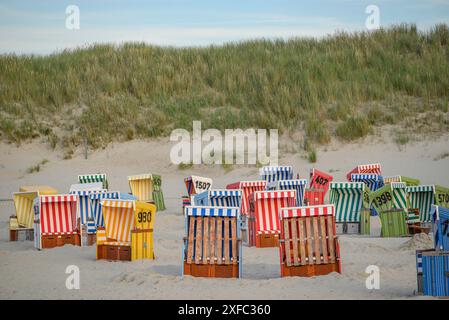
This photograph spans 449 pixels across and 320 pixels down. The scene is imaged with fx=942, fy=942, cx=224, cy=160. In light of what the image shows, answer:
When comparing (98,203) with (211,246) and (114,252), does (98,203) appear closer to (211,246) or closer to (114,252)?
(114,252)

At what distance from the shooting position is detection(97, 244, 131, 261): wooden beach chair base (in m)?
15.5

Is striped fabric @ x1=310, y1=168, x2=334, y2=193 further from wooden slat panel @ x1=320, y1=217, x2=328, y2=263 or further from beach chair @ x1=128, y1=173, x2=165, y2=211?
wooden slat panel @ x1=320, y1=217, x2=328, y2=263

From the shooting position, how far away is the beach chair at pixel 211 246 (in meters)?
13.5

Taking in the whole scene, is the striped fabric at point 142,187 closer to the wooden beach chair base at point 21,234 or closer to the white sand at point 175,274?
the white sand at point 175,274

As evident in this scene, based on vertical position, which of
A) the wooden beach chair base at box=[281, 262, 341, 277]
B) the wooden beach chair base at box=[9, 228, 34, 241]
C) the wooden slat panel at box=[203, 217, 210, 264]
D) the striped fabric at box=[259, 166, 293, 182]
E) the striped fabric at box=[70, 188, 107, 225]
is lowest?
the wooden beach chair base at box=[281, 262, 341, 277]

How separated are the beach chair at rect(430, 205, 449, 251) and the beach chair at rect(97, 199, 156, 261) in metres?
4.96

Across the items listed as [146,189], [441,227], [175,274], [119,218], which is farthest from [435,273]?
[146,189]

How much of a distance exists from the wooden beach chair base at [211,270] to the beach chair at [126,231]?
200cm

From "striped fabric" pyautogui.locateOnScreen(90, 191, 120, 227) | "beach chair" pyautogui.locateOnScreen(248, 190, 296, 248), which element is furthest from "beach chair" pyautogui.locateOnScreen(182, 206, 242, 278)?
"striped fabric" pyautogui.locateOnScreen(90, 191, 120, 227)

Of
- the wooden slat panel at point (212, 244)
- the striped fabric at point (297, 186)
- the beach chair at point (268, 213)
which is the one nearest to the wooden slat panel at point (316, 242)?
the wooden slat panel at point (212, 244)

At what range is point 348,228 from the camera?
20.0 metres

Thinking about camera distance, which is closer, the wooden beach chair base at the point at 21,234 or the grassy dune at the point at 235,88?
the wooden beach chair base at the point at 21,234
